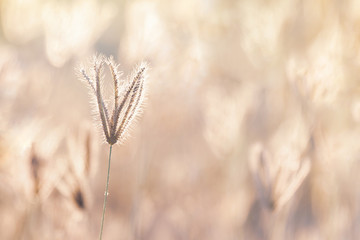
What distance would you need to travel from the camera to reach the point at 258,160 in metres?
0.93

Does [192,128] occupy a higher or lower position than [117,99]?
higher

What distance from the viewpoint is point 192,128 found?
6.39ft

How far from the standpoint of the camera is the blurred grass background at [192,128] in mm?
1038

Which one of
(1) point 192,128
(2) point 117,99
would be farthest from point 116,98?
(1) point 192,128

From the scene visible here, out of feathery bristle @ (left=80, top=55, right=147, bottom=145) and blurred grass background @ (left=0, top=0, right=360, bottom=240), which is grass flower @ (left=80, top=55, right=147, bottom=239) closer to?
feathery bristle @ (left=80, top=55, right=147, bottom=145)

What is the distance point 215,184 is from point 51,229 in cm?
79

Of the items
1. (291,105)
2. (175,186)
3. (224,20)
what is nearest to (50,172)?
(175,186)

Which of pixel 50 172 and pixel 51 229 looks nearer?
pixel 50 172

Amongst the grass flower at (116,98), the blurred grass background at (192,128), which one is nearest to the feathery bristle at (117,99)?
the grass flower at (116,98)

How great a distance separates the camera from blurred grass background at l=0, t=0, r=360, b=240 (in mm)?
1038

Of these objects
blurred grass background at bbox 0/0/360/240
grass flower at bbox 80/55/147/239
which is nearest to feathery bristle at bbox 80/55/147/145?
grass flower at bbox 80/55/147/239

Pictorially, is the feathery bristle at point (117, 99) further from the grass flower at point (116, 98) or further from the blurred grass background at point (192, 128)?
the blurred grass background at point (192, 128)

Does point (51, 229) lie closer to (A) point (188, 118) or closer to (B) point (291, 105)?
(A) point (188, 118)

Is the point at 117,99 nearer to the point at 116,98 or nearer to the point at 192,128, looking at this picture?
the point at 116,98
